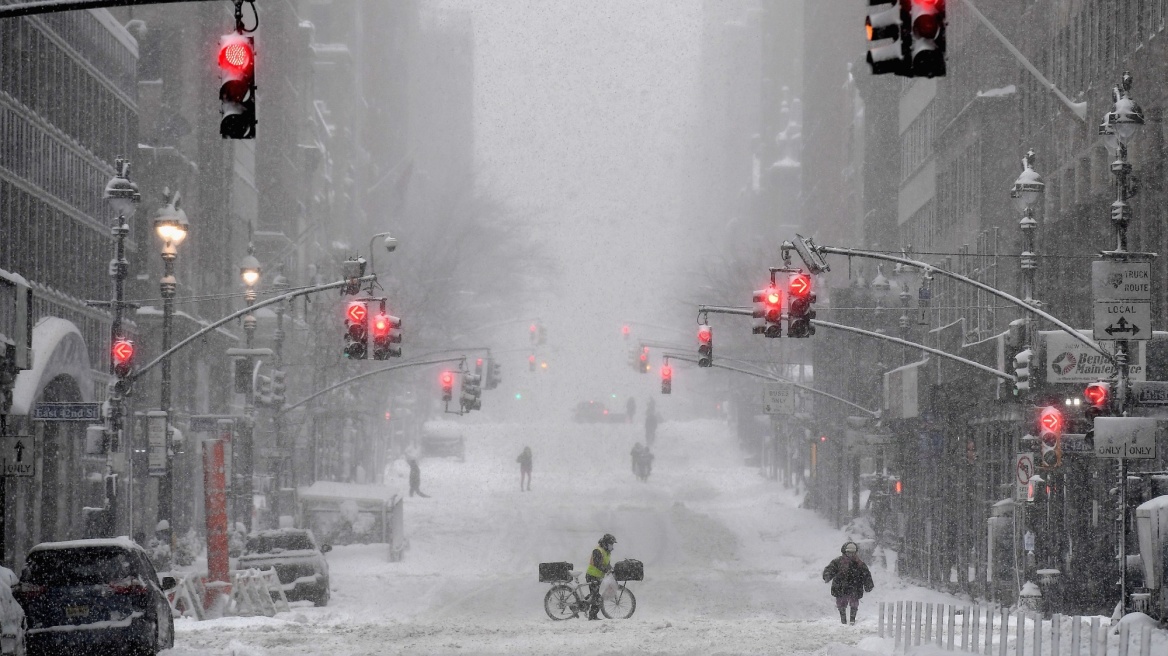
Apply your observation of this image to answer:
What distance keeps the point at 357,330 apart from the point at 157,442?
5.68 metres

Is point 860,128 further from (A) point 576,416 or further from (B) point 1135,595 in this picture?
(B) point 1135,595

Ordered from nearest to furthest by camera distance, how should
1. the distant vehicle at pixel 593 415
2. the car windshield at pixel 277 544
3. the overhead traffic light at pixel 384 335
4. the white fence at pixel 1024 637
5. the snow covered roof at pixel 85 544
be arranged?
the white fence at pixel 1024 637 → the snow covered roof at pixel 85 544 → the car windshield at pixel 277 544 → the overhead traffic light at pixel 384 335 → the distant vehicle at pixel 593 415

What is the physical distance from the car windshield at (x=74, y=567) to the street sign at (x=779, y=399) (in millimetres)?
38008

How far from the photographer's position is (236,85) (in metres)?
13.2

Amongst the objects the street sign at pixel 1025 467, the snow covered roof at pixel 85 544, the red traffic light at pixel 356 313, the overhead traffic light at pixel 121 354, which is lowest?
the snow covered roof at pixel 85 544

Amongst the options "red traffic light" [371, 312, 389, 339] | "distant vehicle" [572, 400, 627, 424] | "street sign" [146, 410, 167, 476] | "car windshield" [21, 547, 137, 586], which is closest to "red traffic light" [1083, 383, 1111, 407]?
"car windshield" [21, 547, 137, 586]

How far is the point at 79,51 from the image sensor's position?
46.2 m

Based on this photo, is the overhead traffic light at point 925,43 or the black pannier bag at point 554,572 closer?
the overhead traffic light at point 925,43

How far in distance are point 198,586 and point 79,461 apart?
13937 mm

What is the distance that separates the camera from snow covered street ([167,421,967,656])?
87.4ft

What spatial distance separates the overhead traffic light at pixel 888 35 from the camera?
35.6ft

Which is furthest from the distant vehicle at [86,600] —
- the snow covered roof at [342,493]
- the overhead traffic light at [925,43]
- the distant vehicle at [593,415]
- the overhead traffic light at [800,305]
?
the distant vehicle at [593,415]

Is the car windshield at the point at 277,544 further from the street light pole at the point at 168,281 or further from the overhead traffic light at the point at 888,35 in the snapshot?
the overhead traffic light at the point at 888,35

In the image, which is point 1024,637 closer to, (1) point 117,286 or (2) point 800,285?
(2) point 800,285
